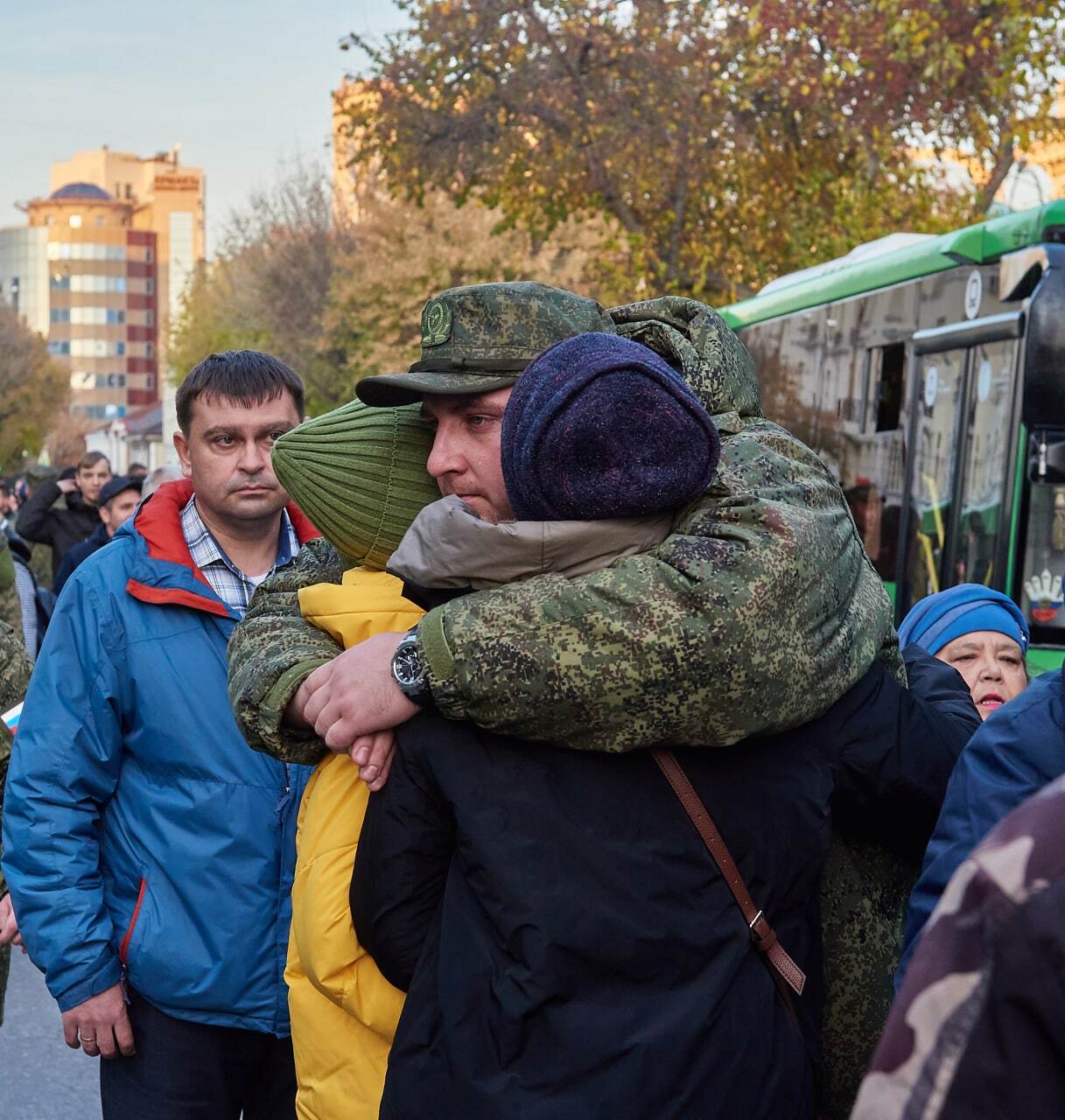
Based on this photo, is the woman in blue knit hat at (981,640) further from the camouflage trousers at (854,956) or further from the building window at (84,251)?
the building window at (84,251)

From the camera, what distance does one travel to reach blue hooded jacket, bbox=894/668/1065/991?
6.30 feet

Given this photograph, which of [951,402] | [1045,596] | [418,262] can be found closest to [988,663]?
[1045,596]

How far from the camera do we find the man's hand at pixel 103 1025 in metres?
3.06

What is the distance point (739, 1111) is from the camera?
1.90m

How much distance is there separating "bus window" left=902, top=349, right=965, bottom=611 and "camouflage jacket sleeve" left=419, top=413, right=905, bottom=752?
7.70 meters

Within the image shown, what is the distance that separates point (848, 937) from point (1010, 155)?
16540 millimetres

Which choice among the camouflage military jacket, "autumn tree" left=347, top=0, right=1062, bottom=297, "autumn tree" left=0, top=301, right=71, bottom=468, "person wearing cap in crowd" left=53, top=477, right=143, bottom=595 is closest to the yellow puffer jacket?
the camouflage military jacket

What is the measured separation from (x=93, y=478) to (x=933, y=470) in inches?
254

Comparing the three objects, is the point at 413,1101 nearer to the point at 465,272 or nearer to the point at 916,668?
the point at 916,668

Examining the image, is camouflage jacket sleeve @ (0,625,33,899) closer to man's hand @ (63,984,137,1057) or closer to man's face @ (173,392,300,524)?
man's face @ (173,392,300,524)

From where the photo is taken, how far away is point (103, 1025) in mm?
3070

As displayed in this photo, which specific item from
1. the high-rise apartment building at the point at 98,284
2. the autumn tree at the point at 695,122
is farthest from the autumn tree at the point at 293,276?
the high-rise apartment building at the point at 98,284

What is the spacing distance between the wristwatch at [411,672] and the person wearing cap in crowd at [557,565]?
0.06 metres

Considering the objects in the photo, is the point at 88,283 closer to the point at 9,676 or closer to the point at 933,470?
the point at 933,470
